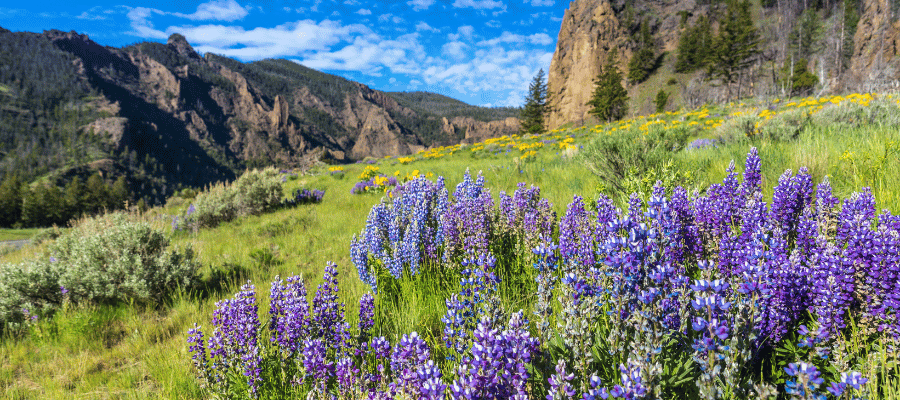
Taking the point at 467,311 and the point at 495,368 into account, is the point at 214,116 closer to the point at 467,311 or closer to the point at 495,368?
the point at 467,311

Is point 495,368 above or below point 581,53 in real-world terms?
below

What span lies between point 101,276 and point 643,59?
8050 cm

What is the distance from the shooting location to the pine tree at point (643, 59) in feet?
210

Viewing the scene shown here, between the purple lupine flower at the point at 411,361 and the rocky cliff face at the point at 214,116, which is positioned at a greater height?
the rocky cliff face at the point at 214,116

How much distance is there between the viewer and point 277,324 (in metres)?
2.54

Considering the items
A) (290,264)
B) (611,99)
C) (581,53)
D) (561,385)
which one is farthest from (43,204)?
(581,53)

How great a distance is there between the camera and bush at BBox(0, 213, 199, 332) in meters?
4.34

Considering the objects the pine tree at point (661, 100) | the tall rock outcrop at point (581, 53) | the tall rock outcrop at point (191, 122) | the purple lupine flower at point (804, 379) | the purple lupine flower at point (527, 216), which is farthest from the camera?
the tall rock outcrop at point (191, 122)

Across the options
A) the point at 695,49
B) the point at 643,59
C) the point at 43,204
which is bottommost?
the point at 43,204

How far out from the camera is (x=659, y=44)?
7556cm

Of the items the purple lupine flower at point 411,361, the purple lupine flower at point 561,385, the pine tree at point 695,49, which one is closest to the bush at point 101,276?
the purple lupine flower at point 411,361

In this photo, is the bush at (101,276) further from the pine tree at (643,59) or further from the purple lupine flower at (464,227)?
the pine tree at (643,59)

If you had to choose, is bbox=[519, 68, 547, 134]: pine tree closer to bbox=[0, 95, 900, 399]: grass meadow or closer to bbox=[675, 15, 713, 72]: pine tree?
bbox=[675, 15, 713, 72]: pine tree

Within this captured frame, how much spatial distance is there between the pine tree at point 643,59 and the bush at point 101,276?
72715 millimetres
